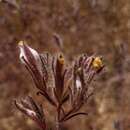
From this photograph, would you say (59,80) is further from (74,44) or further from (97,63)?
(74,44)

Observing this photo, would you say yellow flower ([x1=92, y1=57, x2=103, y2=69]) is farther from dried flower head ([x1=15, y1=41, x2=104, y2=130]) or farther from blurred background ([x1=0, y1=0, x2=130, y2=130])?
blurred background ([x1=0, y1=0, x2=130, y2=130])

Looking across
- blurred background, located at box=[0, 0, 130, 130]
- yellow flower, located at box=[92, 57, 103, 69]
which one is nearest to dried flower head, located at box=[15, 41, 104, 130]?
yellow flower, located at box=[92, 57, 103, 69]

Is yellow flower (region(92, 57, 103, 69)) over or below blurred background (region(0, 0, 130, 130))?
below

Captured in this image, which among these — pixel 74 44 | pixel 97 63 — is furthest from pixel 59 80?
pixel 74 44

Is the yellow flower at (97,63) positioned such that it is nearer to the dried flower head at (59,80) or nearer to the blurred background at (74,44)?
the dried flower head at (59,80)

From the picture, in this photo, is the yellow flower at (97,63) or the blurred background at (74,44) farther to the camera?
the blurred background at (74,44)

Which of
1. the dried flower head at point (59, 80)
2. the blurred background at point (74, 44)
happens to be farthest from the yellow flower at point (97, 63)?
the blurred background at point (74, 44)
